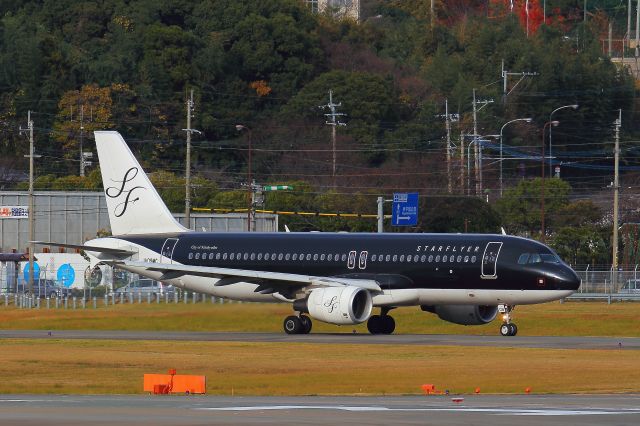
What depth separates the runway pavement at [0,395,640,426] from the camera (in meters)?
23.9

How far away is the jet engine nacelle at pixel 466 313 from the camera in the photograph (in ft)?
175

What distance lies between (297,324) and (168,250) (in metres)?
6.42

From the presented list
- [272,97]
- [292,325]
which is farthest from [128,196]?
[272,97]

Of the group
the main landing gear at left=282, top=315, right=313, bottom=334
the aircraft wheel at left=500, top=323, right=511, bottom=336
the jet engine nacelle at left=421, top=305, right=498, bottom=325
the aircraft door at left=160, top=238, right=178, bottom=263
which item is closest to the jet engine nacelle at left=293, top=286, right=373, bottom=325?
the main landing gear at left=282, top=315, right=313, bottom=334

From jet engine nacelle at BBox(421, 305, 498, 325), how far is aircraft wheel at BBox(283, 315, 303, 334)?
440 centimetres

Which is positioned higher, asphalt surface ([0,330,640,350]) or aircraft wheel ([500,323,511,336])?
aircraft wheel ([500,323,511,336])

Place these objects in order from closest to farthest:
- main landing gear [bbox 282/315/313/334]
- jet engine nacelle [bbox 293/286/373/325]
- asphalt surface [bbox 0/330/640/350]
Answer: asphalt surface [bbox 0/330/640/350]
jet engine nacelle [bbox 293/286/373/325]
main landing gear [bbox 282/315/313/334]

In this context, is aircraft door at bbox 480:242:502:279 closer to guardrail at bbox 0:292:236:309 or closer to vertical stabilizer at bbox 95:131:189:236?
guardrail at bbox 0:292:236:309

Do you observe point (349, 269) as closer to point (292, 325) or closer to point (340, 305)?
point (292, 325)

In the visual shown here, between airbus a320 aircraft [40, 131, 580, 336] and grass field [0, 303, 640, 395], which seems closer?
grass field [0, 303, 640, 395]

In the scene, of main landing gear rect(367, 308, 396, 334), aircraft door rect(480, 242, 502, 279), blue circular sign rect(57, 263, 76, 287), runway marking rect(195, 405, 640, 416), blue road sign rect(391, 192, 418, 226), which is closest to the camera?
runway marking rect(195, 405, 640, 416)

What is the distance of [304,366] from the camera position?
38.6m

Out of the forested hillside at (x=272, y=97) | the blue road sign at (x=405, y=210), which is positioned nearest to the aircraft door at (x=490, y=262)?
the blue road sign at (x=405, y=210)

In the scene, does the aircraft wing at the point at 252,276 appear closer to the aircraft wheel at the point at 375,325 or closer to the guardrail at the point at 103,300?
the aircraft wheel at the point at 375,325
